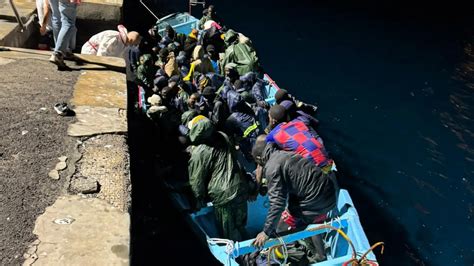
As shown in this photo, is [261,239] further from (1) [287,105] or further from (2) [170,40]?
(2) [170,40]

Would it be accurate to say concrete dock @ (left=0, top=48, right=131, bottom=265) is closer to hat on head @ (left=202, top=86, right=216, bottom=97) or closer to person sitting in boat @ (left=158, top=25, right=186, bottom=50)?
hat on head @ (left=202, top=86, right=216, bottom=97)

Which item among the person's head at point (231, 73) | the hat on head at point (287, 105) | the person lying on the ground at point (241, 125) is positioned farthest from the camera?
the person's head at point (231, 73)

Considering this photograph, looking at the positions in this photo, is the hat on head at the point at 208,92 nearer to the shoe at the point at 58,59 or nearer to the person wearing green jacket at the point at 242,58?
the person wearing green jacket at the point at 242,58

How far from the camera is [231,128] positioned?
799 centimetres

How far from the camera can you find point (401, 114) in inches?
523

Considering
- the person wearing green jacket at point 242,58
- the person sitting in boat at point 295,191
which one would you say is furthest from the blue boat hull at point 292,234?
the person wearing green jacket at point 242,58

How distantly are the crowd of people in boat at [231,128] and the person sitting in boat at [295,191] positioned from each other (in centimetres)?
1

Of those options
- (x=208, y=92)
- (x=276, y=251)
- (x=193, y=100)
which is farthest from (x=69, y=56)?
(x=276, y=251)

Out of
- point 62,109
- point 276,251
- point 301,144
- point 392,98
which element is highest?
point 62,109

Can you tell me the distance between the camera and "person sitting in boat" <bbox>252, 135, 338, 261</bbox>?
4.78m

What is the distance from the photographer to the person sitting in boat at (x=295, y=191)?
188 inches

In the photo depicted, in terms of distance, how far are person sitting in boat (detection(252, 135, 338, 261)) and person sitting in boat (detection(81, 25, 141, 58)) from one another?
4.38 meters

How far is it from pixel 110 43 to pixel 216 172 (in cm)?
415

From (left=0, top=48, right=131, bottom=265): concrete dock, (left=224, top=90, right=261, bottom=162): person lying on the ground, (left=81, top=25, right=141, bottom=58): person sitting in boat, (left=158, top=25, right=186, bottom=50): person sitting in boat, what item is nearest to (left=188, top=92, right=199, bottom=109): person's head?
(left=224, top=90, right=261, bottom=162): person lying on the ground
